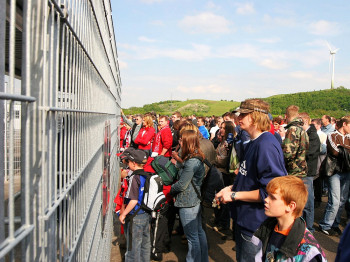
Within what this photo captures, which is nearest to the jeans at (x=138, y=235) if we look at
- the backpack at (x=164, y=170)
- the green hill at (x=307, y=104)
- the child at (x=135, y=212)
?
the child at (x=135, y=212)

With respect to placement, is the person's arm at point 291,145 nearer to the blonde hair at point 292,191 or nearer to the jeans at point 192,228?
the jeans at point 192,228

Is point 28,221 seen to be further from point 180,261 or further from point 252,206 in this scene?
point 180,261

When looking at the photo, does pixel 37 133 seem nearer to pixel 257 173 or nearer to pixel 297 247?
pixel 297 247

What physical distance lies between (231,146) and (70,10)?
4460mm

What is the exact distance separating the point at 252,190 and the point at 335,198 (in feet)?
12.7

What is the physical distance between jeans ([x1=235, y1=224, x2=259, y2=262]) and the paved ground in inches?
76.4

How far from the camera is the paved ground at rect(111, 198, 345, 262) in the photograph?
4.70 metres

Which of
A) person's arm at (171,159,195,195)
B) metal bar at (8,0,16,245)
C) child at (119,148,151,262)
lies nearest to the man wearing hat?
person's arm at (171,159,195,195)

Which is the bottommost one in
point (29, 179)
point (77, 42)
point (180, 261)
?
point (180, 261)

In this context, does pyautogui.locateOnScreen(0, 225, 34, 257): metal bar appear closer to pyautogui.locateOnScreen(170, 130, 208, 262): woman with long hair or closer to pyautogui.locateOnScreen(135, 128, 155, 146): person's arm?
pyautogui.locateOnScreen(170, 130, 208, 262): woman with long hair

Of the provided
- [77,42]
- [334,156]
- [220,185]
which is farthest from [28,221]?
[334,156]

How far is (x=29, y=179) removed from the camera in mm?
863

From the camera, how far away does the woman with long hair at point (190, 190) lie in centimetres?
392

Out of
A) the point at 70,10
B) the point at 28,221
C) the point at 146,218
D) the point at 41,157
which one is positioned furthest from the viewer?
the point at 146,218
